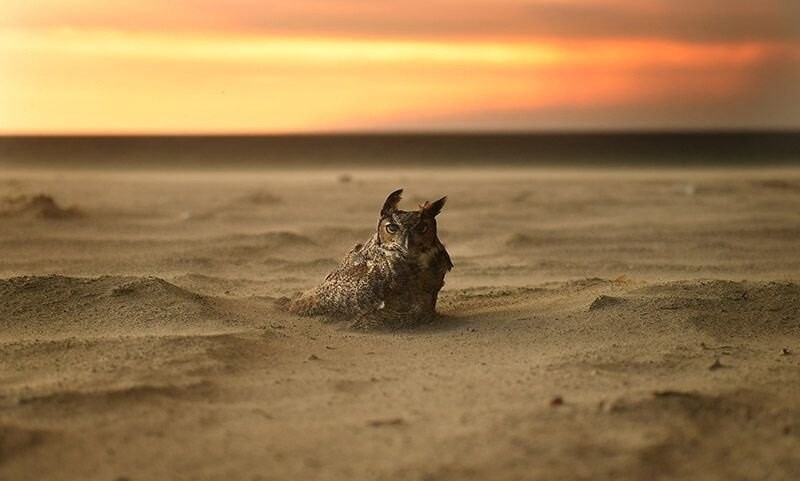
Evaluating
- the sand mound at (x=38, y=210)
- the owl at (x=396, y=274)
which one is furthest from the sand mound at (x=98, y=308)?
the sand mound at (x=38, y=210)

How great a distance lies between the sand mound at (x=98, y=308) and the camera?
482cm

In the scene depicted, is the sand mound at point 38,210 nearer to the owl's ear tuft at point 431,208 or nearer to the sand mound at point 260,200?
the sand mound at point 260,200

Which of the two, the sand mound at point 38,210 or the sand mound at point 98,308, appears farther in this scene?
the sand mound at point 38,210

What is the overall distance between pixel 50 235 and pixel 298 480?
20.5 ft

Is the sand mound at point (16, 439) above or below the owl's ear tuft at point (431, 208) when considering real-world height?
below

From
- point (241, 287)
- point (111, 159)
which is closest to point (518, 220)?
point (241, 287)

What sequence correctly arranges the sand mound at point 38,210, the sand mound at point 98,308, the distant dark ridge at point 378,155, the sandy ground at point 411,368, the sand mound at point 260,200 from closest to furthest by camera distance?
the sandy ground at point 411,368, the sand mound at point 98,308, the sand mound at point 38,210, the sand mound at point 260,200, the distant dark ridge at point 378,155

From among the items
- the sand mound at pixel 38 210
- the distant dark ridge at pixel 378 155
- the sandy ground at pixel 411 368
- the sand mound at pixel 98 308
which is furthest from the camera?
the distant dark ridge at pixel 378 155

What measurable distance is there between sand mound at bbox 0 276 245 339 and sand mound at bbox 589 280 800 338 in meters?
2.10

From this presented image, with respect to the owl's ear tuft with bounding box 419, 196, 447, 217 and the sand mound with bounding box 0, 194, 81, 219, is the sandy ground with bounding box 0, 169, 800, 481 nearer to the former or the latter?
the owl's ear tuft with bounding box 419, 196, 447, 217

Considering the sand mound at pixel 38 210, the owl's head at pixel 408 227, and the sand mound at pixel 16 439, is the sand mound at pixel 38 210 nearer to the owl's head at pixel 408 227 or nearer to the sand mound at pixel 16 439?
the owl's head at pixel 408 227

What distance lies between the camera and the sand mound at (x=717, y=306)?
15.9 feet

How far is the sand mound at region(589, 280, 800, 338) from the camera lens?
485cm

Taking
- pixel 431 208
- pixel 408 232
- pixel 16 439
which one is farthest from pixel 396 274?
pixel 16 439
